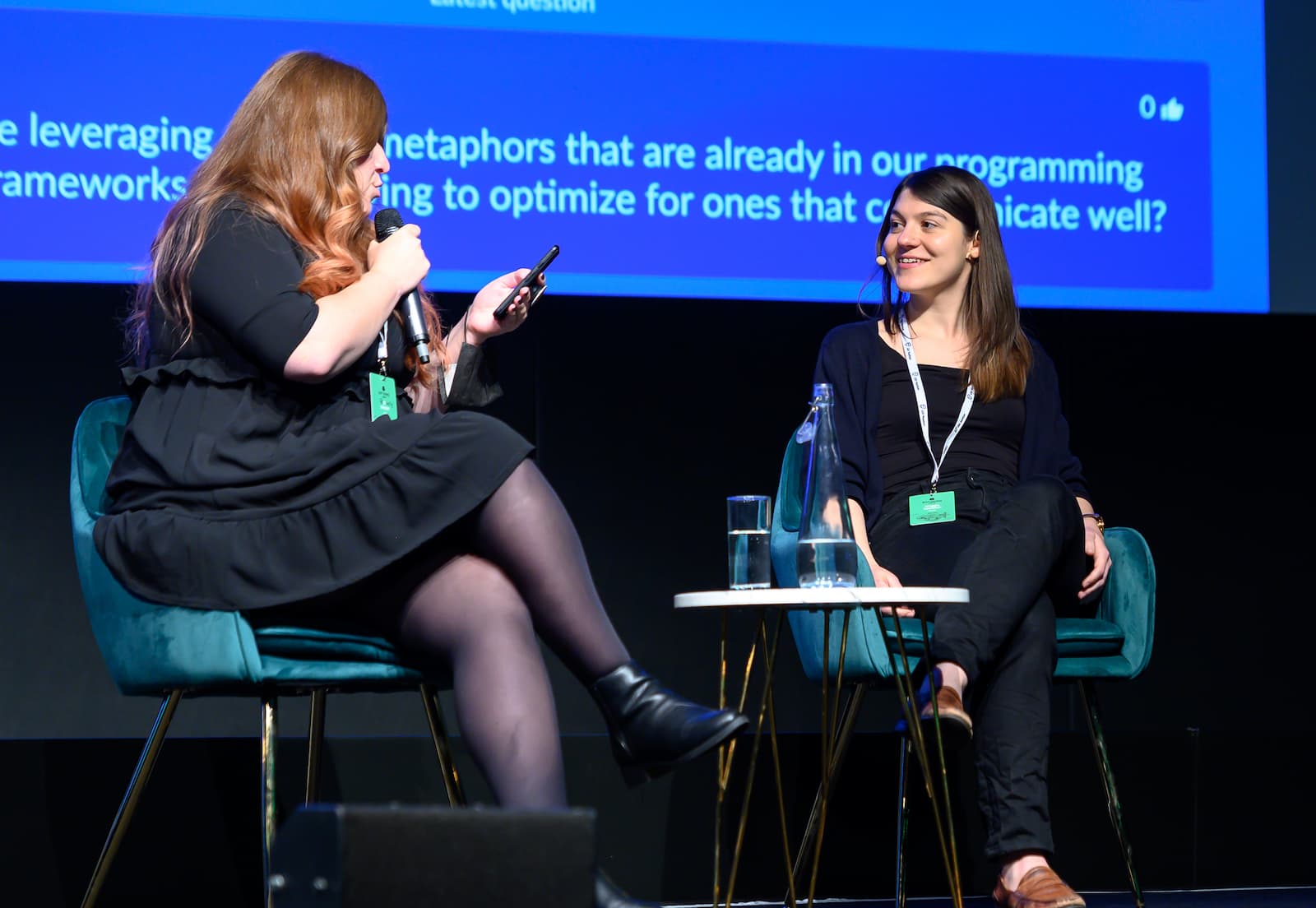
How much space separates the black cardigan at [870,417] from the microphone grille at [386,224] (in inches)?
36.8

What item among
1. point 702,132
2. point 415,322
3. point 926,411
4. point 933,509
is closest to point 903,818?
point 933,509

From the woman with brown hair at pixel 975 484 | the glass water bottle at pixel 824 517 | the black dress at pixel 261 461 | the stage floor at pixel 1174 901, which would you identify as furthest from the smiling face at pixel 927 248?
the black dress at pixel 261 461

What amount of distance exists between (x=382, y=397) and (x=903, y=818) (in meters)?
Result: 1.12

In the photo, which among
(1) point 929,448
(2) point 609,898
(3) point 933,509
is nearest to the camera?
(2) point 609,898

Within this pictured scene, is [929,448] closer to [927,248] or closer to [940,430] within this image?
[940,430]

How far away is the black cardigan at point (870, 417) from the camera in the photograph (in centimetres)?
277

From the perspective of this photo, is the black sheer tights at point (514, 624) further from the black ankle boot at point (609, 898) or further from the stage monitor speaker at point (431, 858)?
the stage monitor speaker at point (431, 858)

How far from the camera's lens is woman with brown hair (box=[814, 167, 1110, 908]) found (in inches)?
89.3

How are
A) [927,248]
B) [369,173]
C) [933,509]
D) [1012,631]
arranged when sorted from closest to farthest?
[369,173] → [1012,631] → [933,509] → [927,248]

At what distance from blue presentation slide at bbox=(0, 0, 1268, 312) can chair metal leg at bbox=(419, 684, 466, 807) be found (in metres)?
1.31

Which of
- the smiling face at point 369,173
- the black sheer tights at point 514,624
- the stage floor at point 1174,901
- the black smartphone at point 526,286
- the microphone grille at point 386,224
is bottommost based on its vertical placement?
the stage floor at point 1174,901

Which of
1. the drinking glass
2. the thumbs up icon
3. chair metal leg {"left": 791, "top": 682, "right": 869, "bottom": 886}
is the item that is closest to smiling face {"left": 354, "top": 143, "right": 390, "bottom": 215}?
the drinking glass

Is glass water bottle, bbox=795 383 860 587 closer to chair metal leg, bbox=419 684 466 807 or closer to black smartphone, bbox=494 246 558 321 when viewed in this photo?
black smartphone, bbox=494 246 558 321

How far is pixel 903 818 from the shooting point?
2.51m
